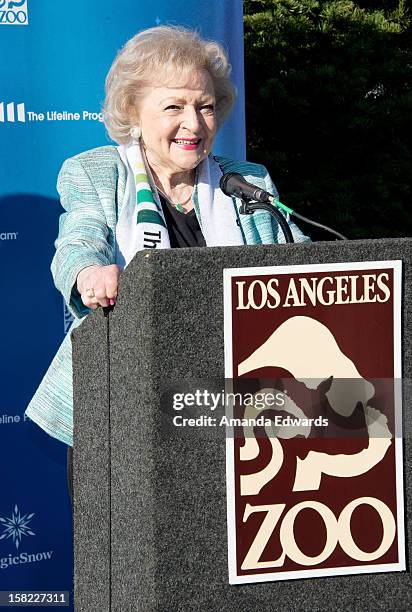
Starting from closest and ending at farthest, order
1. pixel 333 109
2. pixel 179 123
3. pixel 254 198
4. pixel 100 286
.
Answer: pixel 100 286, pixel 254 198, pixel 179 123, pixel 333 109

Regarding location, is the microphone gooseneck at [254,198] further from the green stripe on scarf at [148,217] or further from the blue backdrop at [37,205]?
the blue backdrop at [37,205]

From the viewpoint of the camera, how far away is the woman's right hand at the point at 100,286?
210 centimetres

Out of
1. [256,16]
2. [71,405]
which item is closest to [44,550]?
[71,405]

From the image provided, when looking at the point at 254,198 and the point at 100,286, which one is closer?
the point at 100,286

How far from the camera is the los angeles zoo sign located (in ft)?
6.31

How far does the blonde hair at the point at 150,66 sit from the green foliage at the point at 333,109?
6415mm

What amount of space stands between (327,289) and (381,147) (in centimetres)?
828

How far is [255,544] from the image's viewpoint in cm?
193

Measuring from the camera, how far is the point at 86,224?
8.38 feet

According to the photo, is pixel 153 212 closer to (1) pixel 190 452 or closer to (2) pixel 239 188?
(2) pixel 239 188

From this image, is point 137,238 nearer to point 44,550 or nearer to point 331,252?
point 331,252

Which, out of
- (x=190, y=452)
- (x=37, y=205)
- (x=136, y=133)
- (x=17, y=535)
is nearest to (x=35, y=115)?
(x=37, y=205)

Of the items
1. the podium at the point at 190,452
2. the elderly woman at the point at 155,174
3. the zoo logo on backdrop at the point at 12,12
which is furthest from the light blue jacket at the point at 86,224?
the zoo logo on backdrop at the point at 12,12

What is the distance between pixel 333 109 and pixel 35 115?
5.78 metres
